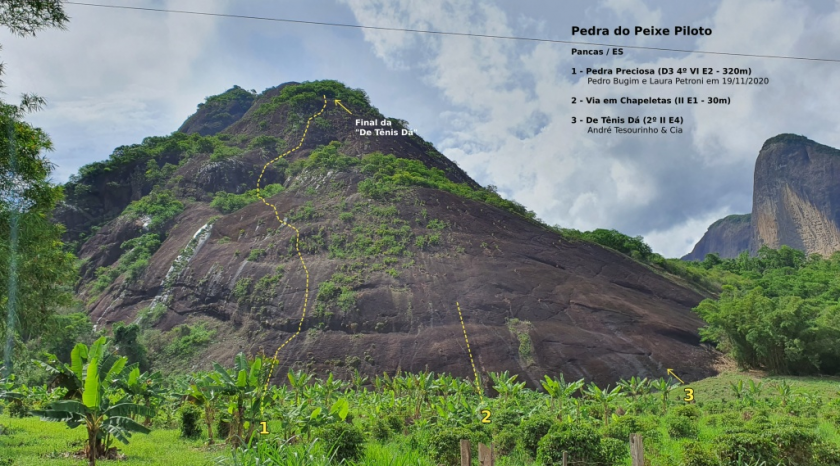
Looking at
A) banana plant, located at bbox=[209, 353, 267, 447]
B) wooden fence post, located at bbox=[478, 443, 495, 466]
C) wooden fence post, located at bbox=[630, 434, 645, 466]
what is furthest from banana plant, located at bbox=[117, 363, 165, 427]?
wooden fence post, located at bbox=[630, 434, 645, 466]

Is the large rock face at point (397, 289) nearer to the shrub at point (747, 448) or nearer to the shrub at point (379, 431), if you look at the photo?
the shrub at point (379, 431)

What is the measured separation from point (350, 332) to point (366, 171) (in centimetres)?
2570

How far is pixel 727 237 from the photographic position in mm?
155375

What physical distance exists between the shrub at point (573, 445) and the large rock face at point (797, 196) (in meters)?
117

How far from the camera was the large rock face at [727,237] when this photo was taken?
148625 mm

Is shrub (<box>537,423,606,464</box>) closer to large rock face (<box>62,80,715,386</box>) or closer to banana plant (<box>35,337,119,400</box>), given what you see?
banana plant (<box>35,337,119,400</box>)

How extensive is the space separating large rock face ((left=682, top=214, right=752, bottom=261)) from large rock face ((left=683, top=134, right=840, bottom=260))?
982 inches

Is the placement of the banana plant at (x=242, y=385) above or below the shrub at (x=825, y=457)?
above

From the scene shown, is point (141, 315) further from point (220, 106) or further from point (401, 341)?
point (220, 106)

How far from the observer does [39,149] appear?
13.8m

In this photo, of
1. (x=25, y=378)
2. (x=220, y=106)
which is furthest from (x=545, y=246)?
(x=220, y=106)

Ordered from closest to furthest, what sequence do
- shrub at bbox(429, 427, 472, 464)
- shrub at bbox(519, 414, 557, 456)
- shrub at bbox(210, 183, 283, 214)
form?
shrub at bbox(429, 427, 472, 464) < shrub at bbox(519, 414, 557, 456) < shrub at bbox(210, 183, 283, 214)

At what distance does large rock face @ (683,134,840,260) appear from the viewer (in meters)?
106

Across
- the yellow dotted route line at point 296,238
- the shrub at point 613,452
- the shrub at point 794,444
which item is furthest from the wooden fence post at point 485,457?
the yellow dotted route line at point 296,238
